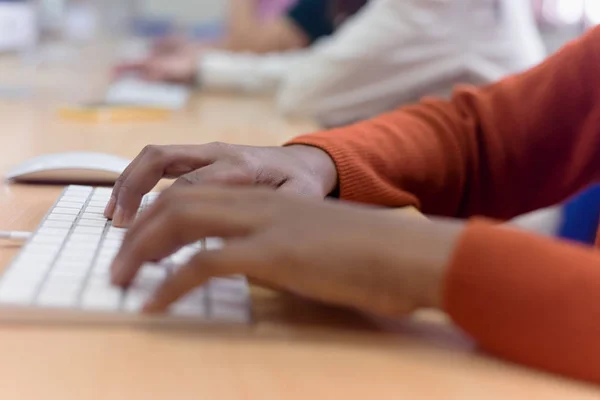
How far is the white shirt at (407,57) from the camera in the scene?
1.16 m

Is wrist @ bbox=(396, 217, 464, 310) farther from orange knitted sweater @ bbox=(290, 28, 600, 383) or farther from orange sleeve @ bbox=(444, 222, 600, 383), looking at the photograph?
orange knitted sweater @ bbox=(290, 28, 600, 383)

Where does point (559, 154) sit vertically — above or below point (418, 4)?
below

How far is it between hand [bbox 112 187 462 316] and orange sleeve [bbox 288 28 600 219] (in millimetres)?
300

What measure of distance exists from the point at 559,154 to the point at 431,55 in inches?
16.8

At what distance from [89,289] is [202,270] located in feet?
0.25

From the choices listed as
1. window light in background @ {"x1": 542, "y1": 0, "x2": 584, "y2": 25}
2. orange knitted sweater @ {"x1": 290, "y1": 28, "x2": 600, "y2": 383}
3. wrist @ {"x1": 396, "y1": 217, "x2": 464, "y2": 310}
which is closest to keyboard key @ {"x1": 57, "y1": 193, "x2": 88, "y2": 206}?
orange knitted sweater @ {"x1": 290, "y1": 28, "x2": 600, "y2": 383}

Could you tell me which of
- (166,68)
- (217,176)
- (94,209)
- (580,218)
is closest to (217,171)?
(217,176)

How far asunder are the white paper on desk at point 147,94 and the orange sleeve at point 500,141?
1.96ft

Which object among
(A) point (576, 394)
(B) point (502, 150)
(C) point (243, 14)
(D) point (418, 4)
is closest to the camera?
(A) point (576, 394)

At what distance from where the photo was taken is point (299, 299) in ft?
1.51

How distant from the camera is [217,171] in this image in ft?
1.89

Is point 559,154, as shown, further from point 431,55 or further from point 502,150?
point 431,55

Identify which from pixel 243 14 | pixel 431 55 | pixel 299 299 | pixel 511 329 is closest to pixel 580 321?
pixel 511 329

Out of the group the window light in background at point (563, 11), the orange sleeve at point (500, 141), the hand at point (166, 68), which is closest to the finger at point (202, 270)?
the orange sleeve at point (500, 141)
